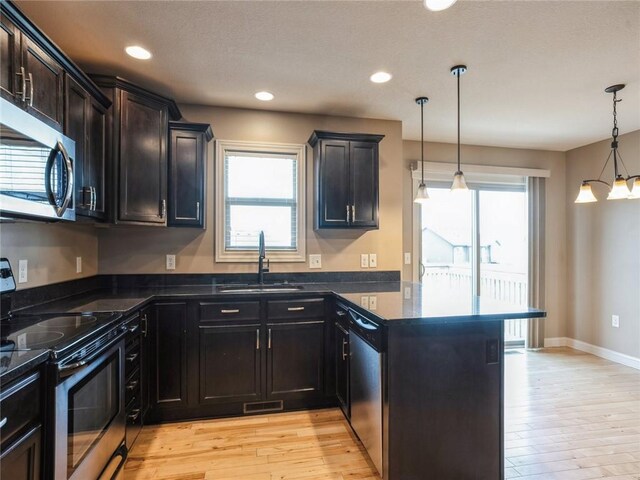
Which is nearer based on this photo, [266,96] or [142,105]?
[142,105]

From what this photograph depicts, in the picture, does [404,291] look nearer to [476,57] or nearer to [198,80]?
[476,57]

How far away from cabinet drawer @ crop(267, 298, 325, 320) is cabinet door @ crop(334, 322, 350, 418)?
20 centimetres

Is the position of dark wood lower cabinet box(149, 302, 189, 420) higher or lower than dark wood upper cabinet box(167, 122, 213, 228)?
lower

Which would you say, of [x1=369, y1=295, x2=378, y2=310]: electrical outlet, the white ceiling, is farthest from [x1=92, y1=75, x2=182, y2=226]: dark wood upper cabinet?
[x1=369, y1=295, x2=378, y2=310]: electrical outlet

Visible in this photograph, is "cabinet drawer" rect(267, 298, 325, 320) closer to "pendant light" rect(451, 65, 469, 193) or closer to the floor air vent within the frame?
the floor air vent

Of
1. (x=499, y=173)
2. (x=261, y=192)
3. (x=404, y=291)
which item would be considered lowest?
(x=404, y=291)

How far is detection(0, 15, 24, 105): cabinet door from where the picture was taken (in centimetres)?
144

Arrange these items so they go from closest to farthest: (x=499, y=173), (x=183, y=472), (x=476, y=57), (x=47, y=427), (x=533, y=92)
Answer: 1. (x=47, y=427)
2. (x=183, y=472)
3. (x=476, y=57)
4. (x=533, y=92)
5. (x=499, y=173)

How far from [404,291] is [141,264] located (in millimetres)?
2309

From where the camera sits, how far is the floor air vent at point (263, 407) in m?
2.68

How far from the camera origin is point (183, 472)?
6.61ft

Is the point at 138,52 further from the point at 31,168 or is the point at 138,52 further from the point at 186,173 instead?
the point at 31,168

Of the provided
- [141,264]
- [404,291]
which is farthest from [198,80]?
[404,291]

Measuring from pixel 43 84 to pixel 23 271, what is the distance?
1.07m
